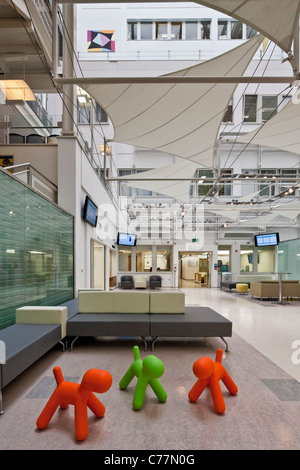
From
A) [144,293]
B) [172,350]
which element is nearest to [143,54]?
[144,293]

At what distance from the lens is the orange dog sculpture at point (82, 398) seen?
2.20 metres

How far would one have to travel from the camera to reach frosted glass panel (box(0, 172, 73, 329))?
3.88m

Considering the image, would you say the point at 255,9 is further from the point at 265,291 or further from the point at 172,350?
the point at 265,291

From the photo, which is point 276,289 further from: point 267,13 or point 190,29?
point 190,29

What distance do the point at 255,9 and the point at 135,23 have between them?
15778 millimetres

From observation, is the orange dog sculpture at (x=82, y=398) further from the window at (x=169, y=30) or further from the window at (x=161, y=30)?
the window at (x=161, y=30)

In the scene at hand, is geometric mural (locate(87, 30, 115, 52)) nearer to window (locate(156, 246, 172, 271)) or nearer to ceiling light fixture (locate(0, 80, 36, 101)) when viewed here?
ceiling light fixture (locate(0, 80, 36, 101))

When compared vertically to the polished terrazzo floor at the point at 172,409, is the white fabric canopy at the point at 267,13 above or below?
above

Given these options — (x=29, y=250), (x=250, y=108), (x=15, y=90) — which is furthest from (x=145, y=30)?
(x=29, y=250)

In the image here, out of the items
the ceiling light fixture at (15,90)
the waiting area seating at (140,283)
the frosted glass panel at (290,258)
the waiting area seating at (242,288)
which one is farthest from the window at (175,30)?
the waiting area seating at (242,288)

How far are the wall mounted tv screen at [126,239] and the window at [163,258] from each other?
2.07m

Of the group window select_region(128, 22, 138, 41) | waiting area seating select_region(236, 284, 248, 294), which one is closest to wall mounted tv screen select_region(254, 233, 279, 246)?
waiting area seating select_region(236, 284, 248, 294)

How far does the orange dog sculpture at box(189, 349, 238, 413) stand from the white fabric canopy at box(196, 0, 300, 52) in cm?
389

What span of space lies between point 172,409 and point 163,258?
46.3ft
